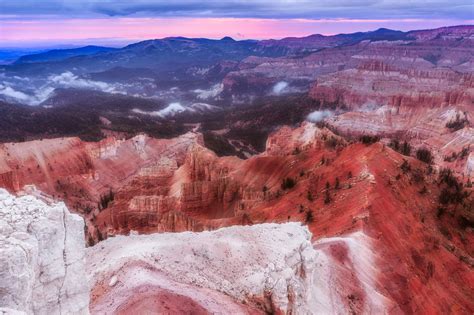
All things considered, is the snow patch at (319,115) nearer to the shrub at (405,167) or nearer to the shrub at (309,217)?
the shrub at (405,167)

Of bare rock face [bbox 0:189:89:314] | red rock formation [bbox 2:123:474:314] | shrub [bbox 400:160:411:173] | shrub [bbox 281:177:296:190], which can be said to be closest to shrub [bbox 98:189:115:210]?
red rock formation [bbox 2:123:474:314]

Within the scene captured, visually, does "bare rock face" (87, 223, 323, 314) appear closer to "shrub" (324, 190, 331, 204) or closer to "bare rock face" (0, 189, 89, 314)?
"bare rock face" (0, 189, 89, 314)

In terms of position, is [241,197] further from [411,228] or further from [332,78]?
[332,78]

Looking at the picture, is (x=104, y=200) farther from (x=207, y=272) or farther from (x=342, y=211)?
(x=207, y=272)

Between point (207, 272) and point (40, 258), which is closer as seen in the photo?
point (40, 258)

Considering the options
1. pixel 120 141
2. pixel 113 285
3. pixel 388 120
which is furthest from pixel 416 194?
pixel 388 120

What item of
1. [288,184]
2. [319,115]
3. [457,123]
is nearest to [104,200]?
[288,184]
